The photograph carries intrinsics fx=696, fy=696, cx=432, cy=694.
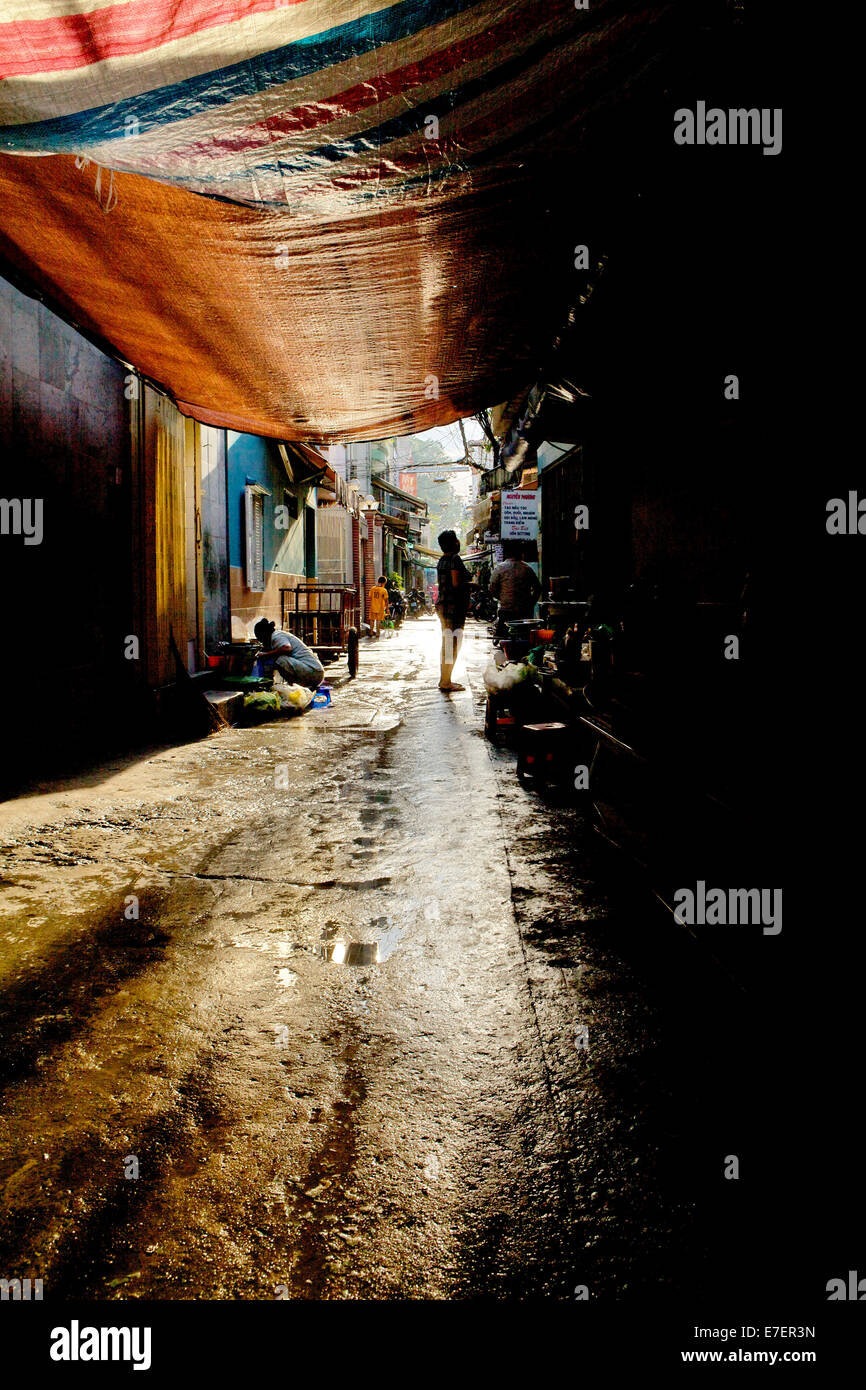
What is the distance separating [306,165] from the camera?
2963 mm

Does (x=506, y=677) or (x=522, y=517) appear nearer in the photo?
(x=506, y=677)

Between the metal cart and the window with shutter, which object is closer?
the window with shutter

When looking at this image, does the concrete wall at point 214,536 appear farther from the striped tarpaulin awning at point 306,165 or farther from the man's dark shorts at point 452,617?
the striped tarpaulin awning at point 306,165

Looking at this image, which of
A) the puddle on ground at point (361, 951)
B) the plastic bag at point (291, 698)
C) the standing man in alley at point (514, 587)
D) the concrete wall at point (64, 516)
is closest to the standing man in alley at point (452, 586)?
the standing man in alley at point (514, 587)

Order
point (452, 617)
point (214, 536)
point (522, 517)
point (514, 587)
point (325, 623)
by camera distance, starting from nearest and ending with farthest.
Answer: point (514, 587) → point (452, 617) → point (214, 536) → point (325, 623) → point (522, 517)

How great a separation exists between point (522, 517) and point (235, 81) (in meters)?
12.5

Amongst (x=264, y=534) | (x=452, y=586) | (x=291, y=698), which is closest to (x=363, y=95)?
(x=291, y=698)

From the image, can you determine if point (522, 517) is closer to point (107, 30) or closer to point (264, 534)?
point (264, 534)

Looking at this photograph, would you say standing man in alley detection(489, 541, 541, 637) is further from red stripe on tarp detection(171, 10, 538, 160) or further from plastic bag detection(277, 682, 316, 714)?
red stripe on tarp detection(171, 10, 538, 160)

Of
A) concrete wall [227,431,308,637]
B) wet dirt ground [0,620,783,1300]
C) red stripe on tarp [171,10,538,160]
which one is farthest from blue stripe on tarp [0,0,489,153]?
concrete wall [227,431,308,637]

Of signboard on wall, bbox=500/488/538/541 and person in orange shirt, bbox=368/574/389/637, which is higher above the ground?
signboard on wall, bbox=500/488/538/541

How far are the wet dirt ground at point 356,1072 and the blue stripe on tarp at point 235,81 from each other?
3.08m

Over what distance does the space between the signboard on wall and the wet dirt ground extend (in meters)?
10.8

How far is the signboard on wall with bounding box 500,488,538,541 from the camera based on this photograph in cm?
1442
